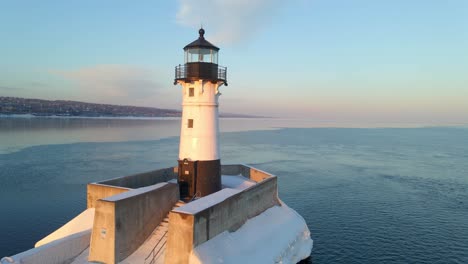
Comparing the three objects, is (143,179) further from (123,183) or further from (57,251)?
(57,251)

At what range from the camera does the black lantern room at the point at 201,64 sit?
51.8ft

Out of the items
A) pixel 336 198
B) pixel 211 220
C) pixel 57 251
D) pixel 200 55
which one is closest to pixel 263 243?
pixel 211 220

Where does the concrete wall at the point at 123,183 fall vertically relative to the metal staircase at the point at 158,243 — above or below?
above

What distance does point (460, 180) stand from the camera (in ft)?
116

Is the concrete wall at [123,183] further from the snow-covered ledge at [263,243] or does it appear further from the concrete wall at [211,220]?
the snow-covered ledge at [263,243]

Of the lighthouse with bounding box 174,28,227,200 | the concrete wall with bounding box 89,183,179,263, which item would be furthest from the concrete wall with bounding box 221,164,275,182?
the concrete wall with bounding box 89,183,179,263

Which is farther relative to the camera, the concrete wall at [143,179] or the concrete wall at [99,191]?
the concrete wall at [143,179]

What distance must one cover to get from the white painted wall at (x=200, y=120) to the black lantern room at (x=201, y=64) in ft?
0.96

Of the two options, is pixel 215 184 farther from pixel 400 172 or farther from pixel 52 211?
pixel 400 172

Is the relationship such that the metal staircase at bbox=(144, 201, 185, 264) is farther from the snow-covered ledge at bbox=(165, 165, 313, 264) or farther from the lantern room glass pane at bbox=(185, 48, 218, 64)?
the lantern room glass pane at bbox=(185, 48, 218, 64)

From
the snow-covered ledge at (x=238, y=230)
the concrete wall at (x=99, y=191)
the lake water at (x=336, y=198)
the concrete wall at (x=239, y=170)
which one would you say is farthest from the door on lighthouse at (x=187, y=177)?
the lake water at (x=336, y=198)

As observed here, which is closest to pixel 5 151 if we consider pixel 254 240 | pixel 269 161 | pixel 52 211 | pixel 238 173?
pixel 52 211

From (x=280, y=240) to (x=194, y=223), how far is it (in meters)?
5.59

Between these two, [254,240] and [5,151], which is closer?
[254,240]
